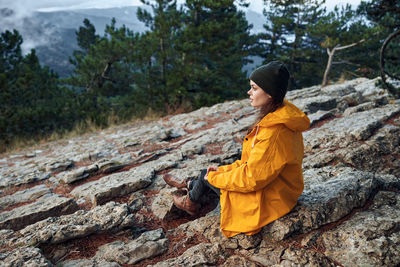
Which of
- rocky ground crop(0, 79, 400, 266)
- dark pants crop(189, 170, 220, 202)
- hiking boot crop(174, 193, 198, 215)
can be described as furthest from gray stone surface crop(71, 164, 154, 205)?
dark pants crop(189, 170, 220, 202)

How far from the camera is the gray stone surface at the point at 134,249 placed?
234 centimetres

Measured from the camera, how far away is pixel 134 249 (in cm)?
239

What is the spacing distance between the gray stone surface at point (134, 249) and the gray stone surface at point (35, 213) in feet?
3.74

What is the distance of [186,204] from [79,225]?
114cm

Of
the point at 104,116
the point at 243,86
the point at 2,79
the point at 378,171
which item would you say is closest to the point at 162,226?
the point at 378,171

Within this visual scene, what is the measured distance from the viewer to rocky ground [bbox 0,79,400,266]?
7.11 feet

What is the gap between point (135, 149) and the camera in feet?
21.4

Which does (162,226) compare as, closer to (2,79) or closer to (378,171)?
(378,171)

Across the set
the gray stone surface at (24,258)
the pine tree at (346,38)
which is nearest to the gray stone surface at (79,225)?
the gray stone surface at (24,258)

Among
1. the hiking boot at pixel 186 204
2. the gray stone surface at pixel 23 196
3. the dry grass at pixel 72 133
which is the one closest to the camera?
the hiking boot at pixel 186 204

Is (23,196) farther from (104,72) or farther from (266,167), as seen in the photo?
(104,72)

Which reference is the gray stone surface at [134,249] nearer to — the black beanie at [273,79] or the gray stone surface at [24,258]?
the gray stone surface at [24,258]

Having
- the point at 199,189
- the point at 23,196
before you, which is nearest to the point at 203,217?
the point at 199,189

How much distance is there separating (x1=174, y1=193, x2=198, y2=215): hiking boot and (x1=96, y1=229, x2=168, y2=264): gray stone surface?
43 cm
